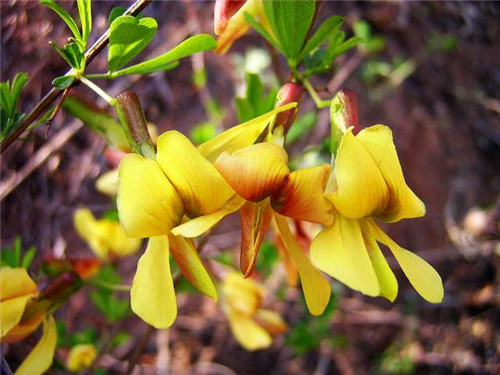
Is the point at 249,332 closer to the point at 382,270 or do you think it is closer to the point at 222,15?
the point at 382,270

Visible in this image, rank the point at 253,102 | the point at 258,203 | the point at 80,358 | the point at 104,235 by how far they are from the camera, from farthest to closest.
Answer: the point at 104,235
the point at 80,358
the point at 253,102
the point at 258,203

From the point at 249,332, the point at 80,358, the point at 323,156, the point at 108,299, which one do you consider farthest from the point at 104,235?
the point at 323,156

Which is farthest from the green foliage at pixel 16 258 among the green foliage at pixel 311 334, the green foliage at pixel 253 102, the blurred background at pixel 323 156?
the green foliage at pixel 311 334

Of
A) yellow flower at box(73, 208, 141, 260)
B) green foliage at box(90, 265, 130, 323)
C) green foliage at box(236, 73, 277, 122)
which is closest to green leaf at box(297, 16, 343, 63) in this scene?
green foliage at box(236, 73, 277, 122)

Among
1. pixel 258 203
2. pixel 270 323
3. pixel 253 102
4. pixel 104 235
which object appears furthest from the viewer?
pixel 104 235

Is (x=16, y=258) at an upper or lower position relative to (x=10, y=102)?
lower

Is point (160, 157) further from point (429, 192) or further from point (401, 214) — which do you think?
point (429, 192)
